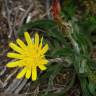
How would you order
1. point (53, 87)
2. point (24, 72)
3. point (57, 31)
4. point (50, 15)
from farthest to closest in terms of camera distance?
point (50, 15), point (57, 31), point (53, 87), point (24, 72)

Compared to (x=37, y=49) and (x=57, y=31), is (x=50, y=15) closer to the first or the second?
(x=57, y=31)

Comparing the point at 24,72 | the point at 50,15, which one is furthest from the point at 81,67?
the point at 50,15

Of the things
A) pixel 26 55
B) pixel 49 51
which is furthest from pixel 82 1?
pixel 26 55

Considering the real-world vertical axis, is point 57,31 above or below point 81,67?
above

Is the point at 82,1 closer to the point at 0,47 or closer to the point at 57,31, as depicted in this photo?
the point at 57,31

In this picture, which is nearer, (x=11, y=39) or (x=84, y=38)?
(x=84, y=38)

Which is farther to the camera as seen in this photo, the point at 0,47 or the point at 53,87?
the point at 0,47

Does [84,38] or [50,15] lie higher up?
[50,15]

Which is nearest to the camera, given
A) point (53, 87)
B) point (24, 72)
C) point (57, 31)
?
point (24, 72)

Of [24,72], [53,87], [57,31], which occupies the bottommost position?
[53,87]
